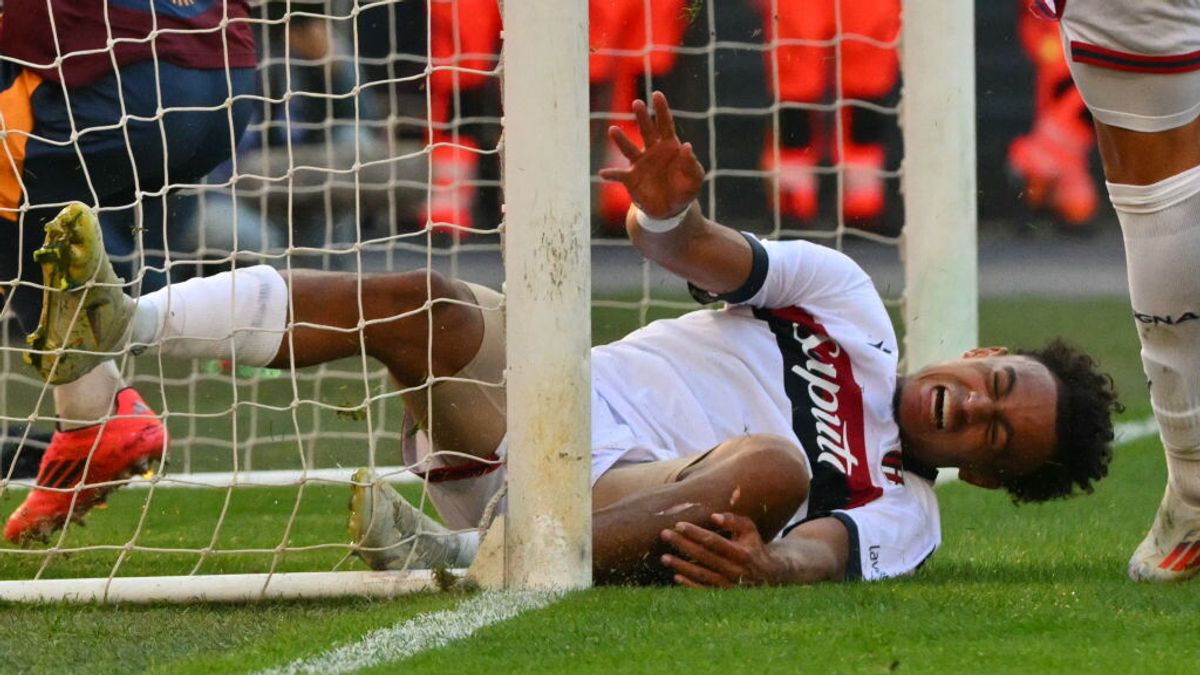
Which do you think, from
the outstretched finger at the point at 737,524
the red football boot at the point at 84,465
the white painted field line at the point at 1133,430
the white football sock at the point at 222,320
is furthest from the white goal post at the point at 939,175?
the white football sock at the point at 222,320

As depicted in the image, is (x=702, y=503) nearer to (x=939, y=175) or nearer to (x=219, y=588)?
(x=219, y=588)

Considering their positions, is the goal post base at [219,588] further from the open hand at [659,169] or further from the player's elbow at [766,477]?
the open hand at [659,169]

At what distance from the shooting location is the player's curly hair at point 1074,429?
342 cm

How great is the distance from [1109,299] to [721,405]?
7190 mm

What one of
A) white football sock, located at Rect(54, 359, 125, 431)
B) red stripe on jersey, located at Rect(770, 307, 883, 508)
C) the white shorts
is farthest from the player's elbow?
white football sock, located at Rect(54, 359, 125, 431)

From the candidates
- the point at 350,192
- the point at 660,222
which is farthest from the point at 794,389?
the point at 350,192

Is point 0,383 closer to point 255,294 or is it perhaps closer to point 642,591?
point 255,294

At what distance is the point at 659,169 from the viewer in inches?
119

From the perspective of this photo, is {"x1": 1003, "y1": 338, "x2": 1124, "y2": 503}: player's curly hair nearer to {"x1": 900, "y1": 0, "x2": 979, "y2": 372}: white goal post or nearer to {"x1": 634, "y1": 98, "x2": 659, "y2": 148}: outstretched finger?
{"x1": 634, "y1": 98, "x2": 659, "y2": 148}: outstretched finger

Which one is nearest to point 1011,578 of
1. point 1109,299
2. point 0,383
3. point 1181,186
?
point 1181,186

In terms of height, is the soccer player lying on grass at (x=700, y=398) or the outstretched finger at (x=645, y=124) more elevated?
the outstretched finger at (x=645, y=124)

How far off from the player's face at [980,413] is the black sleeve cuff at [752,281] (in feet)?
1.16

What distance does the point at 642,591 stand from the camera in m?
2.90

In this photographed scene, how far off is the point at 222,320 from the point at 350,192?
16.0 feet
